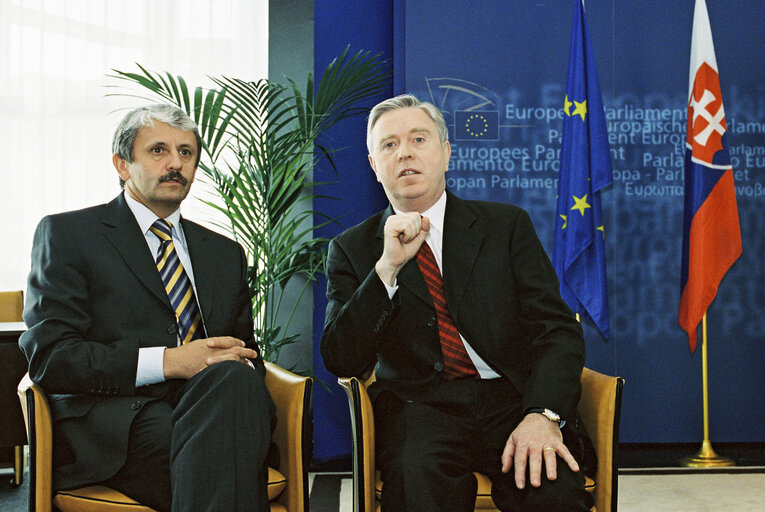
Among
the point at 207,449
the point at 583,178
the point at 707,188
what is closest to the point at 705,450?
the point at 707,188

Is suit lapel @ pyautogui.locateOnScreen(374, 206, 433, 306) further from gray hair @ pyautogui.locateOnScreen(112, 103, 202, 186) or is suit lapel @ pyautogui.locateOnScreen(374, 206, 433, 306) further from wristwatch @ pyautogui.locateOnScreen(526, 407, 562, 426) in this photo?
gray hair @ pyautogui.locateOnScreen(112, 103, 202, 186)

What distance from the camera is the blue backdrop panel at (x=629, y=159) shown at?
3.59m

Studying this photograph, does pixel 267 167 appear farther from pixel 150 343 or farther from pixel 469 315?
pixel 469 315

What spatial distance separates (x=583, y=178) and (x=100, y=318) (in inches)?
94.3

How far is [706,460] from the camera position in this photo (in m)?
3.43

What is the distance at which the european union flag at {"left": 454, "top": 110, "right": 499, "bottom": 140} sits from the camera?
11.8ft

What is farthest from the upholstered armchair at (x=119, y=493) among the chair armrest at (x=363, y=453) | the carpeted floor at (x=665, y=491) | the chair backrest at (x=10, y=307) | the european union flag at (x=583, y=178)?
the european union flag at (x=583, y=178)

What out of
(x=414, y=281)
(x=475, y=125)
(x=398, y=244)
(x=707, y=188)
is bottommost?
(x=414, y=281)

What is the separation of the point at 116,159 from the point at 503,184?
2105 millimetres

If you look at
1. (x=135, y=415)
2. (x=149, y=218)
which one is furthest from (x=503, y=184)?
(x=135, y=415)

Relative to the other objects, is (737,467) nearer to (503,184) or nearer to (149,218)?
(503,184)

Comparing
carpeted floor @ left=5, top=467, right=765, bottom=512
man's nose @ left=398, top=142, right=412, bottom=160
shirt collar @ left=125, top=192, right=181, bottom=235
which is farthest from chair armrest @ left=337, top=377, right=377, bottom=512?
carpeted floor @ left=5, top=467, right=765, bottom=512

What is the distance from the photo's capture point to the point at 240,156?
3.07 metres

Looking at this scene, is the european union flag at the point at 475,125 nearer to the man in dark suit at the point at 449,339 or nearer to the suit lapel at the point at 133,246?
the man in dark suit at the point at 449,339
